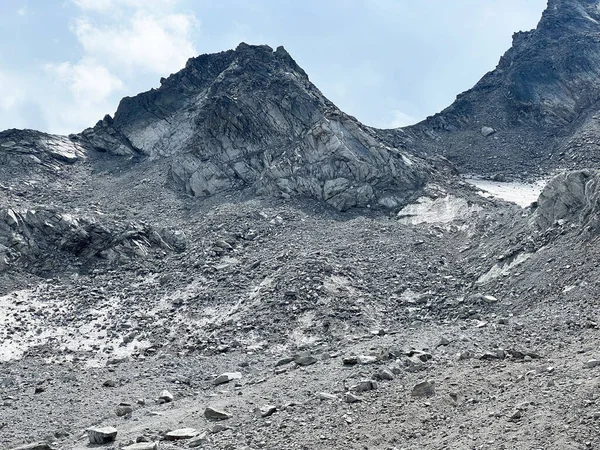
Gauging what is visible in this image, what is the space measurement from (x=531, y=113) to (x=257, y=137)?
33562 mm

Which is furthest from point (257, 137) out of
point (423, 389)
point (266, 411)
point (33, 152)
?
point (423, 389)

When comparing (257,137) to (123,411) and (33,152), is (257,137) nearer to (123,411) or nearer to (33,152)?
(33,152)

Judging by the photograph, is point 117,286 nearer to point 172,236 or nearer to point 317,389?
point 172,236

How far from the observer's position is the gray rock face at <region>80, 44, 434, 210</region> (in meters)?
47.7

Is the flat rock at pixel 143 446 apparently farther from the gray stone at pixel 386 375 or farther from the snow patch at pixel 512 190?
the snow patch at pixel 512 190

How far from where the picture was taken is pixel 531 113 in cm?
7062

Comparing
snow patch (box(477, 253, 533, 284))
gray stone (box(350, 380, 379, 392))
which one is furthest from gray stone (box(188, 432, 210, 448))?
snow patch (box(477, 253, 533, 284))

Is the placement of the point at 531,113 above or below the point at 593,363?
above

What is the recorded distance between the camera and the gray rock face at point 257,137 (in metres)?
47.7

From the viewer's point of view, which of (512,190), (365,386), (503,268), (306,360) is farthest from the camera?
(512,190)

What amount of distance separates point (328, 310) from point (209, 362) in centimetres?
614

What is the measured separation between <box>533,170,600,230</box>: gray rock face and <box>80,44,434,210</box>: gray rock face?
15.2 metres

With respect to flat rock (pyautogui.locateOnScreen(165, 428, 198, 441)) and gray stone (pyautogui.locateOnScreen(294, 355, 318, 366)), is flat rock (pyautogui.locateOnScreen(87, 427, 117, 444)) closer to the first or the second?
flat rock (pyautogui.locateOnScreen(165, 428, 198, 441))

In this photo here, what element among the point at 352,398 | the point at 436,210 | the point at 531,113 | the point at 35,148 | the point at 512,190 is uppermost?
the point at 35,148
